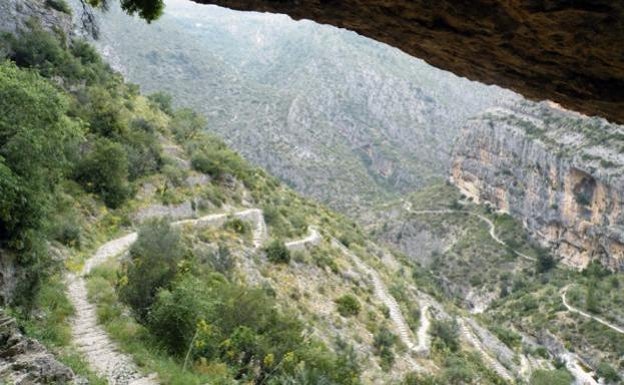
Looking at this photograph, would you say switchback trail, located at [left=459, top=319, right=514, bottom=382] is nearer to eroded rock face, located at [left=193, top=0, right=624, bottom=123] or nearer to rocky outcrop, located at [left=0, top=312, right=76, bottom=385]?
eroded rock face, located at [left=193, top=0, right=624, bottom=123]

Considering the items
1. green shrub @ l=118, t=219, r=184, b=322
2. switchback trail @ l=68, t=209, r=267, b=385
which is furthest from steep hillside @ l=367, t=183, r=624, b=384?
switchback trail @ l=68, t=209, r=267, b=385

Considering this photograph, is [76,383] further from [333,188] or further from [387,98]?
[387,98]

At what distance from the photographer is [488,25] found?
6754 mm

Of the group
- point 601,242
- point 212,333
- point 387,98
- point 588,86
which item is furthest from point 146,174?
point 387,98

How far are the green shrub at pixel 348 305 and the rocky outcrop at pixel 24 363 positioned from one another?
2106cm

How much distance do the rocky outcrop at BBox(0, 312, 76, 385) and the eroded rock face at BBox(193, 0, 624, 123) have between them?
5701 mm

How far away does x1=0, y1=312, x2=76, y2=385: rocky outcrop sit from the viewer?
818 cm

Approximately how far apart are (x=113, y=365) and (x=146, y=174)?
21.9 m

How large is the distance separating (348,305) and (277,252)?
15.2 feet

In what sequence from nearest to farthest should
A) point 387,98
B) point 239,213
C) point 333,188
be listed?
point 239,213, point 333,188, point 387,98

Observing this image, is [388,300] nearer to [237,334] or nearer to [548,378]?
[548,378]

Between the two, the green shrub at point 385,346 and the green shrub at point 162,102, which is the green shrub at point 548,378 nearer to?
the green shrub at point 385,346

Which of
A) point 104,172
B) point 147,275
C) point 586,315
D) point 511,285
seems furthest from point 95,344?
point 511,285

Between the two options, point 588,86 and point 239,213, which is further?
point 239,213
